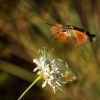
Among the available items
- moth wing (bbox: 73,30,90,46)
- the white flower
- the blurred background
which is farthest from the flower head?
the blurred background

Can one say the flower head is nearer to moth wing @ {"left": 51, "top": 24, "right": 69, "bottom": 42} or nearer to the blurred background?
moth wing @ {"left": 51, "top": 24, "right": 69, "bottom": 42}

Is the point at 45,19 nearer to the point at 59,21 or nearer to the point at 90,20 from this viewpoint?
the point at 59,21

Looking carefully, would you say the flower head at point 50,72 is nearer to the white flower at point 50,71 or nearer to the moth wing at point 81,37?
the white flower at point 50,71

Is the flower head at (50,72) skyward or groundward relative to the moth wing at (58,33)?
groundward

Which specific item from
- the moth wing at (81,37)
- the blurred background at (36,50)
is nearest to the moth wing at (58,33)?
the moth wing at (81,37)

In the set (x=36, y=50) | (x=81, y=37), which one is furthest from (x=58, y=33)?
(x=36, y=50)
